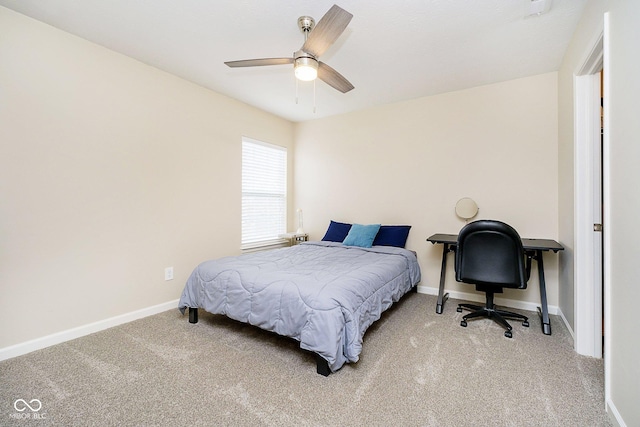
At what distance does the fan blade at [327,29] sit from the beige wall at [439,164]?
2.13 m

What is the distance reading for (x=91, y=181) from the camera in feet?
7.97

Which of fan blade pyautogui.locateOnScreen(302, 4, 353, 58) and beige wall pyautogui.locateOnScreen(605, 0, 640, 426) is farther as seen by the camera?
fan blade pyautogui.locateOnScreen(302, 4, 353, 58)

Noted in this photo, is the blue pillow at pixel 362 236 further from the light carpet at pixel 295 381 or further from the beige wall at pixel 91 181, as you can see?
the beige wall at pixel 91 181

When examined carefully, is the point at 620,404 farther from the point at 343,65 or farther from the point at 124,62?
the point at 124,62

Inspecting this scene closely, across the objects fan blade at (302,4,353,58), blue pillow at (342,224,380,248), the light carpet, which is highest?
fan blade at (302,4,353,58)

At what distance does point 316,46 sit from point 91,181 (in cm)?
220

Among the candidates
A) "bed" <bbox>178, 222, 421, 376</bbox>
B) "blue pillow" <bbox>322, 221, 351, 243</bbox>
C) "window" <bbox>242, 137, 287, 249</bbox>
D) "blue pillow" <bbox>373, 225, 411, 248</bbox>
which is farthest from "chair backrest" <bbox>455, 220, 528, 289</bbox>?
"window" <bbox>242, 137, 287, 249</bbox>

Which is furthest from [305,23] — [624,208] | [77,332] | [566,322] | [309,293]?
[566,322]

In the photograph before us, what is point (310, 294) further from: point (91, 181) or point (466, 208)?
point (466, 208)

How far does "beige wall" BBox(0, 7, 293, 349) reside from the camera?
6.77ft

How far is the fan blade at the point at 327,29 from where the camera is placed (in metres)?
1.62

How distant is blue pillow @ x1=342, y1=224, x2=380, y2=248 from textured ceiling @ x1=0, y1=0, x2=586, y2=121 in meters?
1.73

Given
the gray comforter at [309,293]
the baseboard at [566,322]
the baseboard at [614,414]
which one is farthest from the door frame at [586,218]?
the gray comforter at [309,293]

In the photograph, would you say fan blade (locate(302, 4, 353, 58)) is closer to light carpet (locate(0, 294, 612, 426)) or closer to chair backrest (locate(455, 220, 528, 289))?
chair backrest (locate(455, 220, 528, 289))
